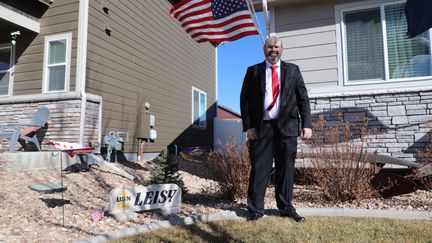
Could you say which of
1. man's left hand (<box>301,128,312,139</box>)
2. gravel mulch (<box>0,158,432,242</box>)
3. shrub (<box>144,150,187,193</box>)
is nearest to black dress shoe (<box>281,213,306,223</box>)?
gravel mulch (<box>0,158,432,242</box>)

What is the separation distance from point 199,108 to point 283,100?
1000 centimetres

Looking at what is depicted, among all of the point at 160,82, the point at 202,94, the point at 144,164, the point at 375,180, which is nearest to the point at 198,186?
the point at 144,164

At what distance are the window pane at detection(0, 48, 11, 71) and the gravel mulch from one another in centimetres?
383

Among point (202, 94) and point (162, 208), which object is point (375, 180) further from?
point (202, 94)

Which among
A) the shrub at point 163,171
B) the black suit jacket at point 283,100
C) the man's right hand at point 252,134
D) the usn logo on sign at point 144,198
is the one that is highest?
the black suit jacket at point 283,100

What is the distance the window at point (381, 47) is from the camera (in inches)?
221

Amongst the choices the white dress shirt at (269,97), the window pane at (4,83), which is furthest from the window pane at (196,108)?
the white dress shirt at (269,97)

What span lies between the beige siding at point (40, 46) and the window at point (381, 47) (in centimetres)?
523

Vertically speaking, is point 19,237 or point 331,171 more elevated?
A: point 331,171

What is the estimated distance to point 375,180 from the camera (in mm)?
4176

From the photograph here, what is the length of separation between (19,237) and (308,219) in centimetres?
243

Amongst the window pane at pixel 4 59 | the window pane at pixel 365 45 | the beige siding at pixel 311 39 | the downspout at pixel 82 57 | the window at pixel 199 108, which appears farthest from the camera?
the window at pixel 199 108

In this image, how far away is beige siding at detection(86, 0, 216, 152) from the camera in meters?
7.65

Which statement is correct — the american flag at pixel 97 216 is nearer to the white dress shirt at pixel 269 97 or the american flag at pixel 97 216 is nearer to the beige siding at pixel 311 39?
the white dress shirt at pixel 269 97
